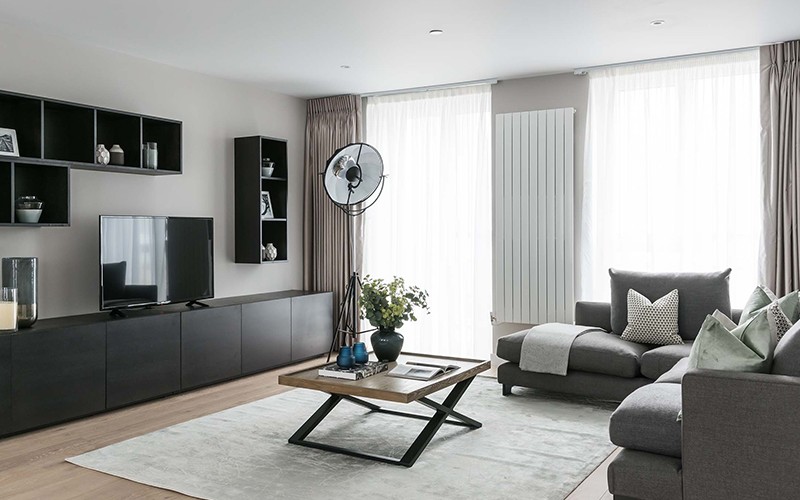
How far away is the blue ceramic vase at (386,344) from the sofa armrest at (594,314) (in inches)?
74.1

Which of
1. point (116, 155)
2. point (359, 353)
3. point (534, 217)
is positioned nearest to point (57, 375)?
point (116, 155)

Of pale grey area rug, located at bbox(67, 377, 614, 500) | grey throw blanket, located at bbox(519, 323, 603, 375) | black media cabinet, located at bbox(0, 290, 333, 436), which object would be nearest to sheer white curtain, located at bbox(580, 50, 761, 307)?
grey throw blanket, located at bbox(519, 323, 603, 375)

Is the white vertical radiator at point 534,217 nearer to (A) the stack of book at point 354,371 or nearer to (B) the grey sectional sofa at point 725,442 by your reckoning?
(A) the stack of book at point 354,371

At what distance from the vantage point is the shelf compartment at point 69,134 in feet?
16.0

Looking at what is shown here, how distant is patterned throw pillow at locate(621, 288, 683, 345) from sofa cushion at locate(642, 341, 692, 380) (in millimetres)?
216

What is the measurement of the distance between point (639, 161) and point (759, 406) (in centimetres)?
Result: 347

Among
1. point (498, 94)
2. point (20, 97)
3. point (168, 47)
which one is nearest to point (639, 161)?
point (498, 94)

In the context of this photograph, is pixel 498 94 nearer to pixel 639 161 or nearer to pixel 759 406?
pixel 639 161

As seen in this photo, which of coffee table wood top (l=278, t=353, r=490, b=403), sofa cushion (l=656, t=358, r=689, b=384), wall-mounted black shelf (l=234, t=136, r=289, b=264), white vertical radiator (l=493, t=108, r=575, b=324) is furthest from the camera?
wall-mounted black shelf (l=234, t=136, r=289, b=264)

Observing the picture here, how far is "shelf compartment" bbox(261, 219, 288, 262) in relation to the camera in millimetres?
6730

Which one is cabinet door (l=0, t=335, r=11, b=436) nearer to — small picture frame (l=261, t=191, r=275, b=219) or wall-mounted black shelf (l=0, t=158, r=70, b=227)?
wall-mounted black shelf (l=0, t=158, r=70, b=227)

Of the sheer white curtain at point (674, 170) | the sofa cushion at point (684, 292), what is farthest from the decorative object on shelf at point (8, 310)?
the sheer white curtain at point (674, 170)

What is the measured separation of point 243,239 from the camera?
6406mm

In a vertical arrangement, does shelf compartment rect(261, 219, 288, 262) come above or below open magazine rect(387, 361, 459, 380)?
above
